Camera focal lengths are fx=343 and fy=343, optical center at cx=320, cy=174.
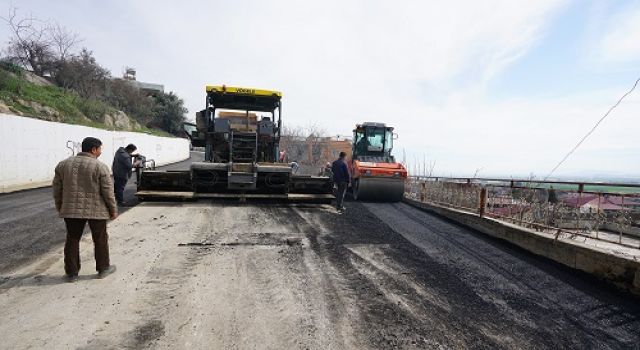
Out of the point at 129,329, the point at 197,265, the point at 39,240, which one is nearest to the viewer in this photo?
the point at 129,329

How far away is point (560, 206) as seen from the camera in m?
7.92

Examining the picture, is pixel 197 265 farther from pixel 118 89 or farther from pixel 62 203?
pixel 118 89

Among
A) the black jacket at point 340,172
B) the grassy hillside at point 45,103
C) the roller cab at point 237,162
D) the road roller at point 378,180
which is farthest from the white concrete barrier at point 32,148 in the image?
the road roller at point 378,180

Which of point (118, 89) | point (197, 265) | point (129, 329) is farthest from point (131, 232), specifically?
point (118, 89)

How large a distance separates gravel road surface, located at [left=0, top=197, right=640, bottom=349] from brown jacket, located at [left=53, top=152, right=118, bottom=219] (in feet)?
2.58

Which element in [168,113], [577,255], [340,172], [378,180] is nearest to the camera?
[577,255]

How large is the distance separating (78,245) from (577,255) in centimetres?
669

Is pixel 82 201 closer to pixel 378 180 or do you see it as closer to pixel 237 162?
pixel 237 162

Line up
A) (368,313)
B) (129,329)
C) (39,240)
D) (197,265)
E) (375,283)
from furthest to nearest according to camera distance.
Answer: (39,240) < (197,265) < (375,283) < (368,313) < (129,329)

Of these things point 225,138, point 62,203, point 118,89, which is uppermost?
point 118,89

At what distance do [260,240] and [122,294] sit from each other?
2443 millimetres

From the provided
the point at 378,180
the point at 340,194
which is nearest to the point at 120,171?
the point at 340,194

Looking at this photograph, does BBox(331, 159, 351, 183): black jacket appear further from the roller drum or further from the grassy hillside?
the grassy hillside

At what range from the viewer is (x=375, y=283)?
4.15 meters
